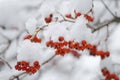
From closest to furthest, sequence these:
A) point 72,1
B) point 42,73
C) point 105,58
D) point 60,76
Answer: point 72,1 < point 105,58 < point 42,73 < point 60,76

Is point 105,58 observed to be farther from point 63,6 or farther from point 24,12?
point 24,12

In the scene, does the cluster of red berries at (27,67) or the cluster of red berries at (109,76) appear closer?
the cluster of red berries at (27,67)

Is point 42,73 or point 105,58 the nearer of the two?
point 105,58

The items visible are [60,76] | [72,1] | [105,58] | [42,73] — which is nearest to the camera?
[72,1]

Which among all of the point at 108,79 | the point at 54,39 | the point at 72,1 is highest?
the point at 72,1

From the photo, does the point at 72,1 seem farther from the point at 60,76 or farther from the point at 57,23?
the point at 60,76

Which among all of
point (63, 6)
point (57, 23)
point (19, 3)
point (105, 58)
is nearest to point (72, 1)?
point (57, 23)

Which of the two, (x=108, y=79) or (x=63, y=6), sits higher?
(x=63, y=6)

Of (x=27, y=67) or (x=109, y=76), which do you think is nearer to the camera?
(x=27, y=67)

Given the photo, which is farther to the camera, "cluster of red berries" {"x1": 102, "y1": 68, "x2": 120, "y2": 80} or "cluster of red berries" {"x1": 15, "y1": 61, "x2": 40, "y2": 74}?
"cluster of red berries" {"x1": 102, "y1": 68, "x2": 120, "y2": 80}

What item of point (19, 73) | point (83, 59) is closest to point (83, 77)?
point (83, 59)
